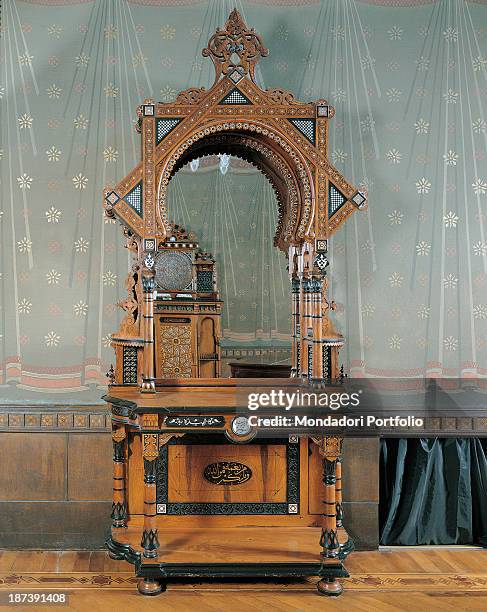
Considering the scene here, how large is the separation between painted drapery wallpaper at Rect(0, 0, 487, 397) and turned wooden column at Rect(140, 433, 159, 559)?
102 centimetres

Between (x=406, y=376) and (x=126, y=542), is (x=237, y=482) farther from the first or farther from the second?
(x=406, y=376)

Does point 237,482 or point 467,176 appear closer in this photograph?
point 237,482

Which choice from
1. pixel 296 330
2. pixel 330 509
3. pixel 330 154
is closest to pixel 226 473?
pixel 330 509

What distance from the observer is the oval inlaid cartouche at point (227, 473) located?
3.63 metres

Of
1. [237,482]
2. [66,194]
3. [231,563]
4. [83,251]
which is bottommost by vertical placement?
[231,563]

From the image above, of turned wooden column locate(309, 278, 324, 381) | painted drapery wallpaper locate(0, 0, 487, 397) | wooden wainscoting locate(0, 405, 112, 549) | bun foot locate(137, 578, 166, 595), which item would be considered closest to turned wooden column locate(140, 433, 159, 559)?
bun foot locate(137, 578, 166, 595)

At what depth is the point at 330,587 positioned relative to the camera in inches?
134

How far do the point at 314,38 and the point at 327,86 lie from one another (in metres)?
0.32

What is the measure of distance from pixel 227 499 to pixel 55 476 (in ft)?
3.79

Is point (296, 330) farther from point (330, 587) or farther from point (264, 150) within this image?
point (330, 587)

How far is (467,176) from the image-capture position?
425 centimetres

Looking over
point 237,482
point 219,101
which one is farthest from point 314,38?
point 237,482

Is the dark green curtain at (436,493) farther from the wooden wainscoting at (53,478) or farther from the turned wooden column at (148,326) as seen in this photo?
the wooden wainscoting at (53,478)

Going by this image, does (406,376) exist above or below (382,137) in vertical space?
below
